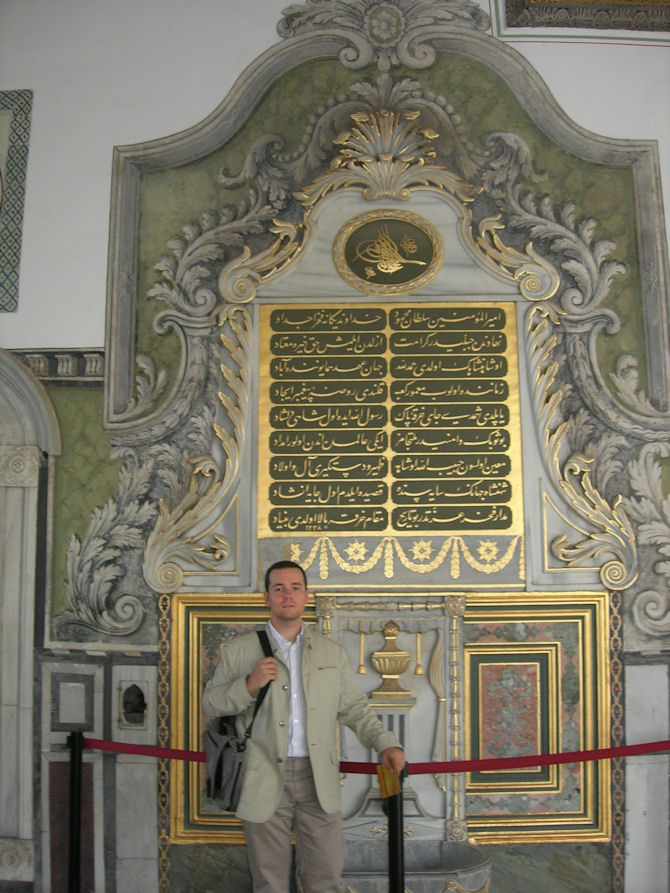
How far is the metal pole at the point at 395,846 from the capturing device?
9.52 feet

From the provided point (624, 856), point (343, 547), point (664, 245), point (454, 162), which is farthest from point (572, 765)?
point (454, 162)

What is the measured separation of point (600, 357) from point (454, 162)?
123 centimetres

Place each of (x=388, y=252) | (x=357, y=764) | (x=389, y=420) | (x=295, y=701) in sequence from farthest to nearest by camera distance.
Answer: (x=388, y=252) < (x=389, y=420) < (x=357, y=764) < (x=295, y=701)

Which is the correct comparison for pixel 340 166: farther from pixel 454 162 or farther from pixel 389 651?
pixel 389 651

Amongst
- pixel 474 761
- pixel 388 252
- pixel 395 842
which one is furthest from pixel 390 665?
pixel 388 252

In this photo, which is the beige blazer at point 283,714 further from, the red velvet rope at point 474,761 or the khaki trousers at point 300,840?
the red velvet rope at point 474,761

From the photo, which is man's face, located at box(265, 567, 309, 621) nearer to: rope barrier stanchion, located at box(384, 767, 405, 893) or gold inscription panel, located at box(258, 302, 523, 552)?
rope barrier stanchion, located at box(384, 767, 405, 893)

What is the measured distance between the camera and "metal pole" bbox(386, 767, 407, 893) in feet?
9.52

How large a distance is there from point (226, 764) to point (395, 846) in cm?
76

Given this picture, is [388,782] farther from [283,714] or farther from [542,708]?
[542,708]

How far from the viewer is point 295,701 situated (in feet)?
9.05

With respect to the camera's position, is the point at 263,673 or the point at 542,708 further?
the point at 542,708

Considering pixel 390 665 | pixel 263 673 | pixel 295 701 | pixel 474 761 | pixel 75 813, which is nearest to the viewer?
pixel 263 673

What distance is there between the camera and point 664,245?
4.02m
